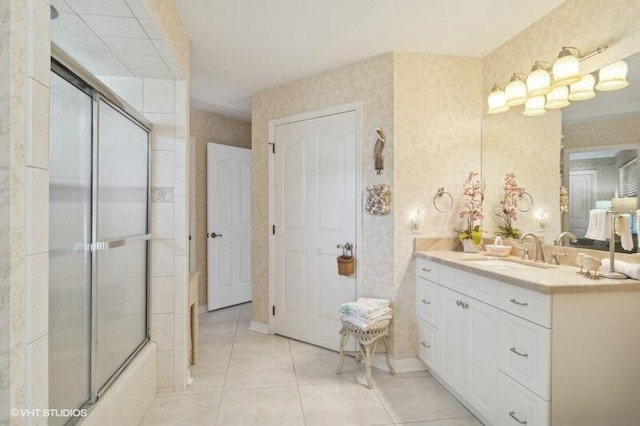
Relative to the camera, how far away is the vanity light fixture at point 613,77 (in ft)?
5.80

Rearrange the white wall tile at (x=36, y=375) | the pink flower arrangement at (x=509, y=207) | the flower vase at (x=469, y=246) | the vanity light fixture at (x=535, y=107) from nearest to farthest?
1. the white wall tile at (x=36, y=375)
2. the vanity light fixture at (x=535, y=107)
3. the pink flower arrangement at (x=509, y=207)
4. the flower vase at (x=469, y=246)

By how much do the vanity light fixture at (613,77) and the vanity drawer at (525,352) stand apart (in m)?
1.30

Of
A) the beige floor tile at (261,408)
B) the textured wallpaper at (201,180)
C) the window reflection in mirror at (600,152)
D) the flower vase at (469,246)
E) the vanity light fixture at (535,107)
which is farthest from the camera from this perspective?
the textured wallpaper at (201,180)

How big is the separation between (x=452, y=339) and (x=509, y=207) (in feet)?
3.56

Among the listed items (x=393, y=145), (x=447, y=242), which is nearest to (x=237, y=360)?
(x=447, y=242)

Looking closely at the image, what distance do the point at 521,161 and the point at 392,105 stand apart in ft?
3.30

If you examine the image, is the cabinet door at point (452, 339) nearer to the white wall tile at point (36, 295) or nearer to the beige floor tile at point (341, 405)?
the beige floor tile at point (341, 405)

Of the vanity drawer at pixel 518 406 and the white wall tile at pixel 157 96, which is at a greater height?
the white wall tile at pixel 157 96

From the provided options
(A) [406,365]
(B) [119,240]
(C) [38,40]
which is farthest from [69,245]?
(A) [406,365]

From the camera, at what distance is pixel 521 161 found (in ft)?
8.18

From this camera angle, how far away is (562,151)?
215 cm

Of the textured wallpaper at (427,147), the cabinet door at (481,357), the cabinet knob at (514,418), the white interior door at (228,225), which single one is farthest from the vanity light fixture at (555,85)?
the white interior door at (228,225)

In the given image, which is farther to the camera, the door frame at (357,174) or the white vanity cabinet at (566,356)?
the door frame at (357,174)

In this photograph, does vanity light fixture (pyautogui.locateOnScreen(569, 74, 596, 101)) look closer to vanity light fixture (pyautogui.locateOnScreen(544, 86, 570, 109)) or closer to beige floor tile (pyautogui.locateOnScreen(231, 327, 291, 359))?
vanity light fixture (pyautogui.locateOnScreen(544, 86, 570, 109))
